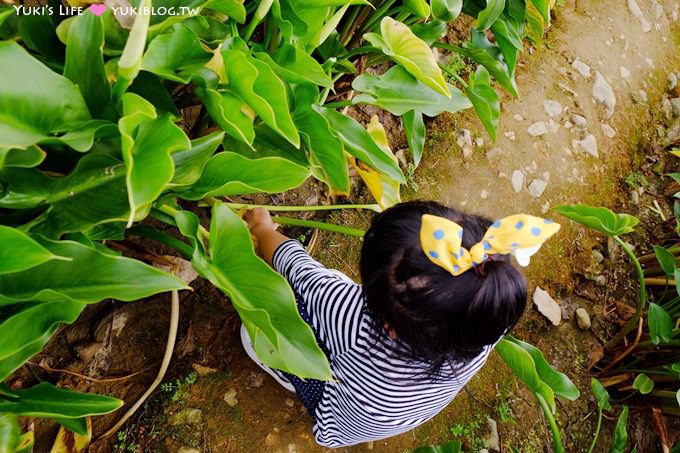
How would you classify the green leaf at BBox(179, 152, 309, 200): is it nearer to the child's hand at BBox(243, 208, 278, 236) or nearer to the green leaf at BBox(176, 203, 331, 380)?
the green leaf at BBox(176, 203, 331, 380)

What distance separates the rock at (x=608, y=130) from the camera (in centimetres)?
210

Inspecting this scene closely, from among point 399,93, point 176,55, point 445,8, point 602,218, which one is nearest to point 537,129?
point 602,218

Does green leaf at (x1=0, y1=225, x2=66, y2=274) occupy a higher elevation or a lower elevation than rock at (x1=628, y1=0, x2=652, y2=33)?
higher

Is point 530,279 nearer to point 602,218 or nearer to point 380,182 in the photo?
point 602,218

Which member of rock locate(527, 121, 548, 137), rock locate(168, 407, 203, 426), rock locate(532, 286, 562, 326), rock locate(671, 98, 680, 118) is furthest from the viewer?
rock locate(671, 98, 680, 118)

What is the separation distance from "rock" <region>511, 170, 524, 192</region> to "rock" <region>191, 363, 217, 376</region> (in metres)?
1.16

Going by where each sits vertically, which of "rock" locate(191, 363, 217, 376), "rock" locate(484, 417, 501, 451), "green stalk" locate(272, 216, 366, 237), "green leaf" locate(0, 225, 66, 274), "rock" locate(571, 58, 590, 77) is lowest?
"rock" locate(484, 417, 501, 451)

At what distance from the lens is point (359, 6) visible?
55.4 inches

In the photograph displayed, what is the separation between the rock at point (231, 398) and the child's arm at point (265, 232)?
1.04 feet

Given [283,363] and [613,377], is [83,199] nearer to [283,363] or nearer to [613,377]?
[283,363]

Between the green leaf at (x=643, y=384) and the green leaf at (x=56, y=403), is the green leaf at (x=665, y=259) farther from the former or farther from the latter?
the green leaf at (x=56, y=403)

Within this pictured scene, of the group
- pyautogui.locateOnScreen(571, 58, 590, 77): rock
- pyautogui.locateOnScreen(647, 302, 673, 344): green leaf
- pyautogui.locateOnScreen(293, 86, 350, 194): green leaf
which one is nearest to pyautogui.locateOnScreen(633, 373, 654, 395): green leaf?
pyautogui.locateOnScreen(647, 302, 673, 344): green leaf

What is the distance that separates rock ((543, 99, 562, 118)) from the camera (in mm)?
2008

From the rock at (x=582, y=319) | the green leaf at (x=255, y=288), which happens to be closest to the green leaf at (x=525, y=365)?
the green leaf at (x=255, y=288)
